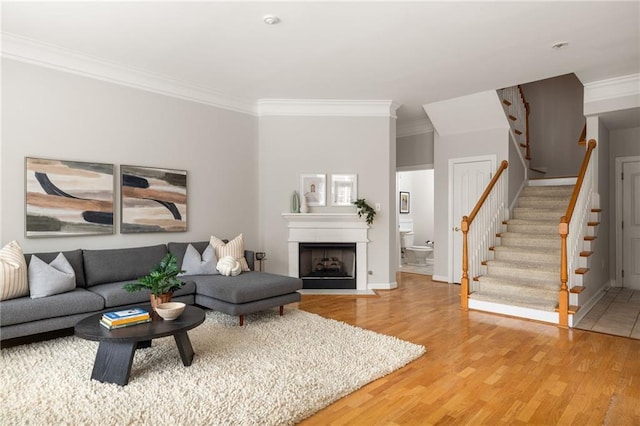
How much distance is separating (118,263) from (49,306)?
94 cm

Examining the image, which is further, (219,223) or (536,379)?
(219,223)

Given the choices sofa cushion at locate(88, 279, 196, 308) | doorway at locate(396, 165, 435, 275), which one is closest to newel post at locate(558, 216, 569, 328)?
sofa cushion at locate(88, 279, 196, 308)

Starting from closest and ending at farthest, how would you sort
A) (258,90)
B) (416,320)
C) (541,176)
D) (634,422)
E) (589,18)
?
1. (634,422)
2. (589,18)
3. (416,320)
4. (258,90)
5. (541,176)

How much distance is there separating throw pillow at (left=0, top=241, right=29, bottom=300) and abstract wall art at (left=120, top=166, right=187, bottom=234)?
116 centimetres

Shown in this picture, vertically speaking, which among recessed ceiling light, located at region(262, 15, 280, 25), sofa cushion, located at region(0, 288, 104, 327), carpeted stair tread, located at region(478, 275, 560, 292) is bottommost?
carpeted stair tread, located at region(478, 275, 560, 292)

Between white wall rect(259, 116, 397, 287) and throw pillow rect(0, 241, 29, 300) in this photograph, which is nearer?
throw pillow rect(0, 241, 29, 300)

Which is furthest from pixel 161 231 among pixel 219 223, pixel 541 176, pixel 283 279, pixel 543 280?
pixel 541 176

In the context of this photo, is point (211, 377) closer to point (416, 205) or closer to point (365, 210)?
point (365, 210)

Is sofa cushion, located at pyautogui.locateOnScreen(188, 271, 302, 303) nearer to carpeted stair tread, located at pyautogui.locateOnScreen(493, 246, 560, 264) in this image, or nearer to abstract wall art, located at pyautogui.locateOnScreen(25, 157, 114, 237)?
abstract wall art, located at pyautogui.locateOnScreen(25, 157, 114, 237)

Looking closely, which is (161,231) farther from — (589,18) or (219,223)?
(589,18)

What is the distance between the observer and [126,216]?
14.8ft

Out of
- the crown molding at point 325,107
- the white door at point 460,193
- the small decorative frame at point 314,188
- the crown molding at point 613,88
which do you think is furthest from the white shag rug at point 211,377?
the crown molding at point 613,88

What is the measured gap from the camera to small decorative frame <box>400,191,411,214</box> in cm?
999

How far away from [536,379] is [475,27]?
2.94 metres
